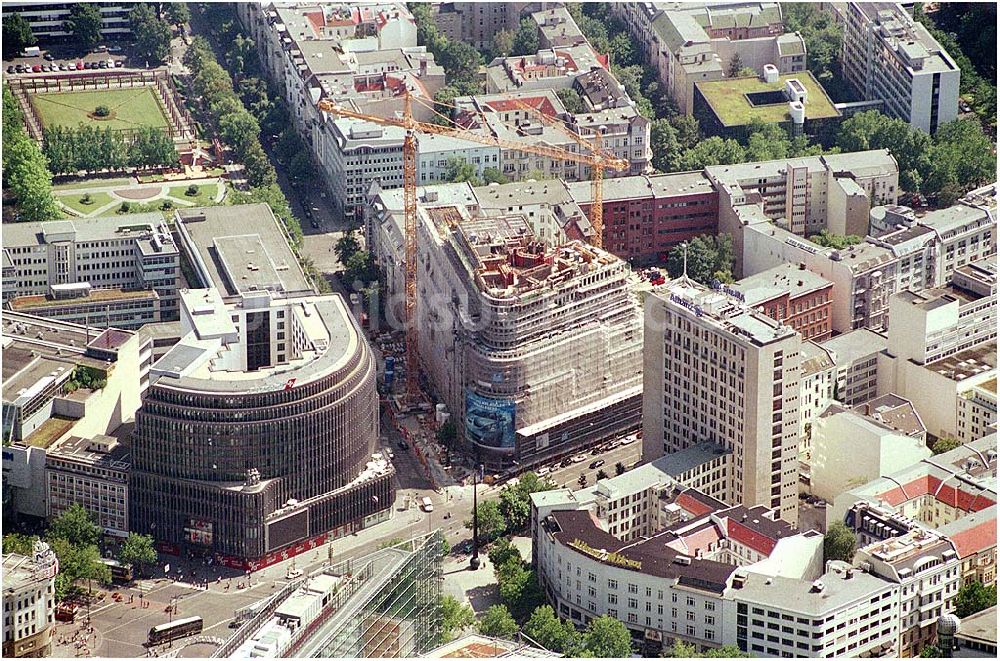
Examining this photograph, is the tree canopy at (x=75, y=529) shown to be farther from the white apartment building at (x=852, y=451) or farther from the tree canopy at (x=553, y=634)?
the white apartment building at (x=852, y=451)

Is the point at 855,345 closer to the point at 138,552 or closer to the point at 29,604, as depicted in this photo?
the point at 138,552

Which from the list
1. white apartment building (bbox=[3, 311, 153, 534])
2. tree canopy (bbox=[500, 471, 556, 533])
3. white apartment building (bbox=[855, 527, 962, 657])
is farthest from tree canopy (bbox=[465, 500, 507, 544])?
white apartment building (bbox=[855, 527, 962, 657])

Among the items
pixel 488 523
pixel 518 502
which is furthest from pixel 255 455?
pixel 518 502

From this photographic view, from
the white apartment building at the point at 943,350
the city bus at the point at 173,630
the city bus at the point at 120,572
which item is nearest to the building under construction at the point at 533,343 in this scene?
the white apartment building at the point at 943,350

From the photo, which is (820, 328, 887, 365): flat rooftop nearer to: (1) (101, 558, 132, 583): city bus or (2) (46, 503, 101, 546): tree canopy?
(1) (101, 558, 132, 583): city bus

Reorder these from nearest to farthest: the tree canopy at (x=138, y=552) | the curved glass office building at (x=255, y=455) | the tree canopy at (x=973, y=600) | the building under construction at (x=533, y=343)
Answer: the tree canopy at (x=973, y=600) → the tree canopy at (x=138, y=552) → the curved glass office building at (x=255, y=455) → the building under construction at (x=533, y=343)
